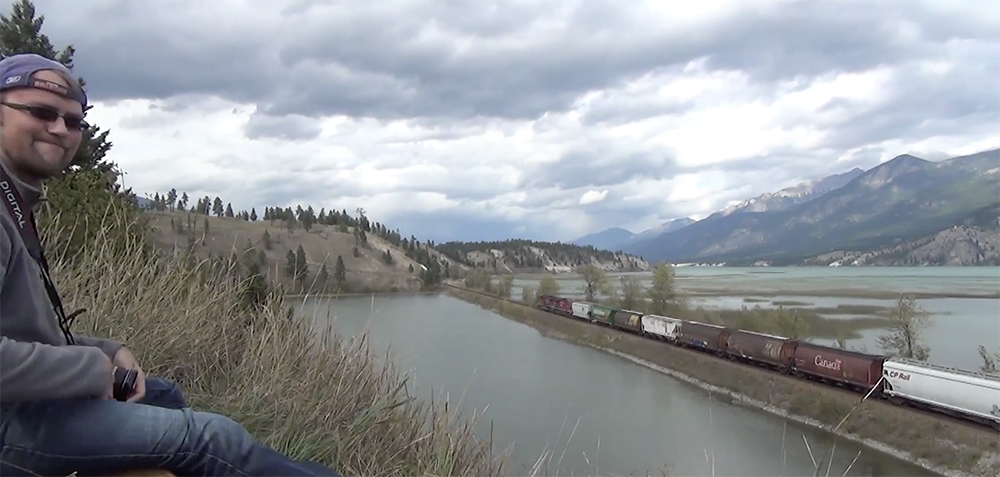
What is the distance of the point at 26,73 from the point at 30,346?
75 centimetres

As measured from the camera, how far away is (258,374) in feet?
11.8

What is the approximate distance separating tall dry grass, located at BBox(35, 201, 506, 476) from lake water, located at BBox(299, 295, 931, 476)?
16.0 ft

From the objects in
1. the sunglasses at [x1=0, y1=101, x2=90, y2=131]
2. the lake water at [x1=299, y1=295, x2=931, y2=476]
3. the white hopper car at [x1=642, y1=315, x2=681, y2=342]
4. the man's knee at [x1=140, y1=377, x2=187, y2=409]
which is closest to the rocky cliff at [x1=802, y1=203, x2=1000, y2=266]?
the white hopper car at [x1=642, y1=315, x2=681, y2=342]

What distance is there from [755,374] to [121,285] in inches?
1112

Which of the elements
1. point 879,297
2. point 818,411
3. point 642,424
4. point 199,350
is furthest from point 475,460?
point 879,297

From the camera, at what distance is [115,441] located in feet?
5.45

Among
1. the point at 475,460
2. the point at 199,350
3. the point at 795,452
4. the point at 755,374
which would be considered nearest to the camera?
the point at 475,460

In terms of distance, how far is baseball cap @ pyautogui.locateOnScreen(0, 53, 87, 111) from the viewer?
1.67m

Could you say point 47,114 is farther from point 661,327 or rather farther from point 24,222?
point 661,327

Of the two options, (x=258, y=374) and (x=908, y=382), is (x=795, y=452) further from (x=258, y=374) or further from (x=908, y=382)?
(x=258, y=374)

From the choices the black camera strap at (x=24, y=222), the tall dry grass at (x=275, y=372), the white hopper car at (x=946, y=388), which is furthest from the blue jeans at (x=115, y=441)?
the white hopper car at (x=946, y=388)

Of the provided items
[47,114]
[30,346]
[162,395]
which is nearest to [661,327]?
[162,395]

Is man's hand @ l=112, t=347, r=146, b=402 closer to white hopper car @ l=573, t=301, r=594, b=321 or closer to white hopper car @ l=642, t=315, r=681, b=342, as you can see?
white hopper car @ l=642, t=315, r=681, b=342

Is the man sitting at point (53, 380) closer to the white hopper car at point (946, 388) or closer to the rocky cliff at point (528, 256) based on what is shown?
the white hopper car at point (946, 388)
